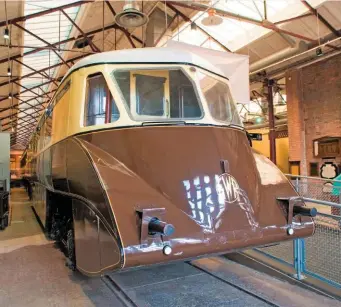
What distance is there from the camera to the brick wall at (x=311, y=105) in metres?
10.6

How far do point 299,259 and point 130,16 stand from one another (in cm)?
485

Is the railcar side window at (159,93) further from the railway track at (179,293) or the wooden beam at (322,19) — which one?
the wooden beam at (322,19)

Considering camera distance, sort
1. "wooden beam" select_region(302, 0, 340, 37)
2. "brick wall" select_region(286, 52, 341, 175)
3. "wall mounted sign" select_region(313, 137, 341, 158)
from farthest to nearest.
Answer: "brick wall" select_region(286, 52, 341, 175) → "wall mounted sign" select_region(313, 137, 341, 158) → "wooden beam" select_region(302, 0, 340, 37)

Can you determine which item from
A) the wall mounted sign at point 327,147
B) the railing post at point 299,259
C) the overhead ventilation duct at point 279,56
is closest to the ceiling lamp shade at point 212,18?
the overhead ventilation duct at point 279,56

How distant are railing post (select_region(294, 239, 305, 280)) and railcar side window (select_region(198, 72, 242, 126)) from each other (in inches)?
62.6

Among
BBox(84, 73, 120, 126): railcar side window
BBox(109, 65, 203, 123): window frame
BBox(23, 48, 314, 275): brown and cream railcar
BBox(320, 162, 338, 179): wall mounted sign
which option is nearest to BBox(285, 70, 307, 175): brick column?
BBox(320, 162, 338, 179): wall mounted sign

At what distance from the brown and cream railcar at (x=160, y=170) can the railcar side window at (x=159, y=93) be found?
0.03ft

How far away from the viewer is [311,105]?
37.7 feet

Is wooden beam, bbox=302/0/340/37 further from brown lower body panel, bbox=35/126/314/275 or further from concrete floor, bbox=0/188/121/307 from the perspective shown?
concrete floor, bbox=0/188/121/307

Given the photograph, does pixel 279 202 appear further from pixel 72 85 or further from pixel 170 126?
pixel 72 85

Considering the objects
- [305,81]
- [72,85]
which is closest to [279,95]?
[305,81]

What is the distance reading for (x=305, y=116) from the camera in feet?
38.5

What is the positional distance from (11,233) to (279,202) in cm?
555

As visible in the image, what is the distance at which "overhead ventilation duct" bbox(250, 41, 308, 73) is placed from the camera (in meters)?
9.79
